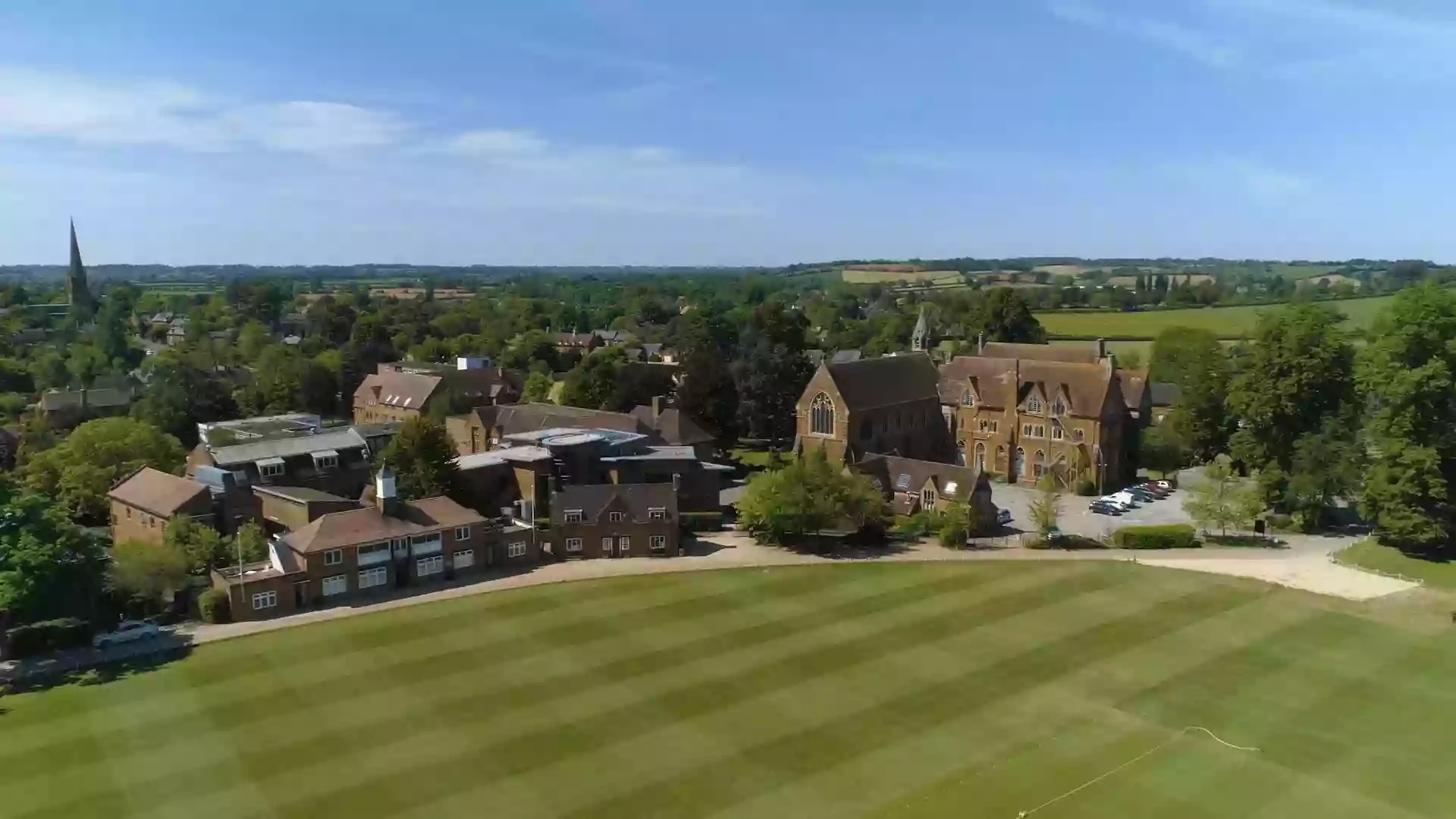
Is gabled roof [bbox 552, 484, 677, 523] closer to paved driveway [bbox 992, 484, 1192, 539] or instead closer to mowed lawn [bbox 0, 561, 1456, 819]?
mowed lawn [bbox 0, 561, 1456, 819]

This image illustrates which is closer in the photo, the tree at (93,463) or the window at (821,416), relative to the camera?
the tree at (93,463)

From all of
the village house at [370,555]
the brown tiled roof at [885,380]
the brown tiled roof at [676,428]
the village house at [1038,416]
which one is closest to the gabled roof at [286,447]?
the village house at [370,555]

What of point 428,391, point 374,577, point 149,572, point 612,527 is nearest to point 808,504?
point 612,527

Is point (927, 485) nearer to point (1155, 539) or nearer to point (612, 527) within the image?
point (1155, 539)

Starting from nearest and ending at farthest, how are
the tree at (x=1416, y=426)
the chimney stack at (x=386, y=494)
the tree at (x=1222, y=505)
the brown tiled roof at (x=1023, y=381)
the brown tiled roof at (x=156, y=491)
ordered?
the chimney stack at (x=386, y=494)
the brown tiled roof at (x=156, y=491)
the tree at (x=1416, y=426)
the tree at (x=1222, y=505)
the brown tiled roof at (x=1023, y=381)

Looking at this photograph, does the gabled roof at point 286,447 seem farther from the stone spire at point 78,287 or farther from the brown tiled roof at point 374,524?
the stone spire at point 78,287

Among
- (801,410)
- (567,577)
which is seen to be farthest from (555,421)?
(567,577)
